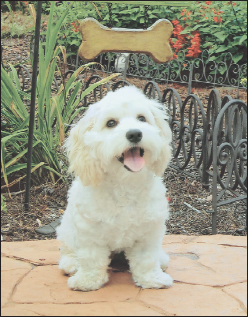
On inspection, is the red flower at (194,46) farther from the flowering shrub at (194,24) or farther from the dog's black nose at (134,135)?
the dog's black nose at (134,135)

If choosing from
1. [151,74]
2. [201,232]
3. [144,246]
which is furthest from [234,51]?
[144,246]

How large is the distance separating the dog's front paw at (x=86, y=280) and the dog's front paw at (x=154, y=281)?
0.21 meters

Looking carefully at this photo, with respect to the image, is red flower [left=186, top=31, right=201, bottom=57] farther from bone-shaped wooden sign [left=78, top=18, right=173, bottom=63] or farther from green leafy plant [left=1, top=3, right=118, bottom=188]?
bone-shaped wooden sign [left=78, top=18, right=173, bottom=63]

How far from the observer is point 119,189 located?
88.2 inches

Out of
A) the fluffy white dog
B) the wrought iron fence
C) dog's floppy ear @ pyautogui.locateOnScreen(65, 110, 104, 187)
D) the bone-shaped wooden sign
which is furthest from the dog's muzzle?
the wrought iron fence

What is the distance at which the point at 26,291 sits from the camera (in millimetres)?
2367

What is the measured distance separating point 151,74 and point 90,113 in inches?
212

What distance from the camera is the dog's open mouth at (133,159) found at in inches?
80.9

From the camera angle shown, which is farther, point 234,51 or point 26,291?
point 234,51

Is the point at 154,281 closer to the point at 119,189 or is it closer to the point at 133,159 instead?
the point at 119,189

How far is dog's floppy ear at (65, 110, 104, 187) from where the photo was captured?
2170 millimetres

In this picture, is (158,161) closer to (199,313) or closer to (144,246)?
(144,246)

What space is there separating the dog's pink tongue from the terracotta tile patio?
2.22 ft

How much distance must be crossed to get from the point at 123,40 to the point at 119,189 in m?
0.73
